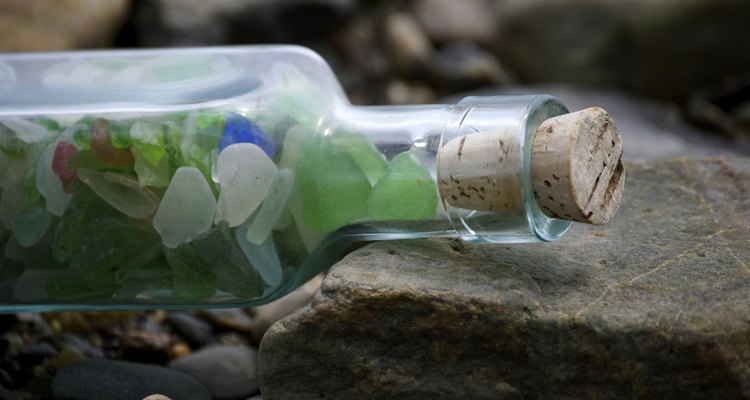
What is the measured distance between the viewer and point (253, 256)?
100 centimetres

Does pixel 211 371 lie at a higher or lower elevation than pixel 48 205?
lower

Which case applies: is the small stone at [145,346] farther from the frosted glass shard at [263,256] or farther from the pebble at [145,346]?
the frosted glass shard at [263,256]

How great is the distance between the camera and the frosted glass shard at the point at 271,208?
0.99 metres

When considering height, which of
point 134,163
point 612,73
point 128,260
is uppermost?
point 134,163

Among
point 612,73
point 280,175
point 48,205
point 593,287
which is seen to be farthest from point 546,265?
point 612,73

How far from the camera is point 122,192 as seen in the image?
102cm

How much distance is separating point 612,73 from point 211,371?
1662 mm

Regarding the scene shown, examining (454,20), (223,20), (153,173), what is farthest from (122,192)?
(454,20)

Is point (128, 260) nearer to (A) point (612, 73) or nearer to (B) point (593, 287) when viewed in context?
(B) point (593, 287)

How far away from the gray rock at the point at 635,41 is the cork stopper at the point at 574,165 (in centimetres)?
161

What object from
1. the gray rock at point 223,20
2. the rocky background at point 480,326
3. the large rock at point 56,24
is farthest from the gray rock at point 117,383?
the gray rock at point 223,20

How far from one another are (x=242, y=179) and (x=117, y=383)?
29cm

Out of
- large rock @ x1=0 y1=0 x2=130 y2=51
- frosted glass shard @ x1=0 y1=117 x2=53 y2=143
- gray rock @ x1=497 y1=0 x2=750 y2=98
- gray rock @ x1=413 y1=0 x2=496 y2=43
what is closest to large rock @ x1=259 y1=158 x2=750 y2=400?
frosted glass shard @ x1=0 y1=117 x2=53 y2=143

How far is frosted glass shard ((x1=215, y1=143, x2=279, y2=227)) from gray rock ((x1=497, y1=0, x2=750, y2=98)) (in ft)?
5.60
